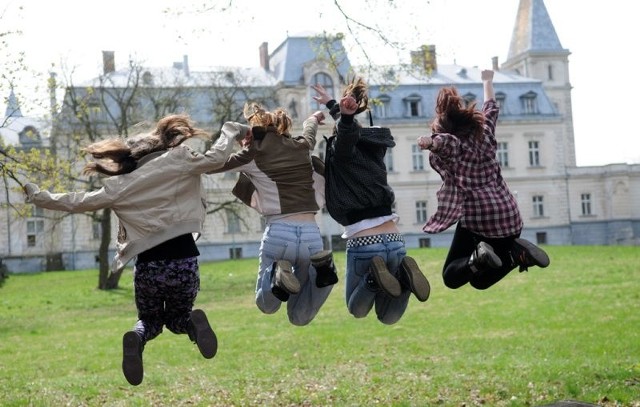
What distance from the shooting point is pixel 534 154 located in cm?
6862

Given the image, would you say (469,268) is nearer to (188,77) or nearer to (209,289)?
(209,289)

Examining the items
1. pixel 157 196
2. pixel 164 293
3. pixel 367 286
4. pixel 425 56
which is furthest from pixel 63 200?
pixel 425 56

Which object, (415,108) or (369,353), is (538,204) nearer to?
(415,108)

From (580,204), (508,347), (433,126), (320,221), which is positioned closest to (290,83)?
(320,221)

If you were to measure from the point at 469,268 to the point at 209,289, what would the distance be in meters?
27.5

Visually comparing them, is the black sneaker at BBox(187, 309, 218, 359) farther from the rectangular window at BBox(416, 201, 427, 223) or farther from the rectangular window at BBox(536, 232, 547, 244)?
the rectangular window at BBox(536, 232, 547, 244)

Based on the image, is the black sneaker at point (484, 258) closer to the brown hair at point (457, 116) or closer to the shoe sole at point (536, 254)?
the shoe sole at point (536, 254)

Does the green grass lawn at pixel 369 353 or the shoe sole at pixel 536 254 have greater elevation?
the shoe sole at pixel 536 254

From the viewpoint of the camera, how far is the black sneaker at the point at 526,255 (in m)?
8.67

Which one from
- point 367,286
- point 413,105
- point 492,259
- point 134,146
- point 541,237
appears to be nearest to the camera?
point 134,146

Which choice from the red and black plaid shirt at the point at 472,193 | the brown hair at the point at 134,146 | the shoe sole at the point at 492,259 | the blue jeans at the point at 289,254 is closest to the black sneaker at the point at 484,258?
the shoe sole at the point at 492,259

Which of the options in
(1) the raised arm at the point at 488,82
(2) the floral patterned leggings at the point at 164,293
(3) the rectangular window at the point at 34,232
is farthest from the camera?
(3) the rectangular window at the point at 34,232

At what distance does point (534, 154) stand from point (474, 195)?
202 feet

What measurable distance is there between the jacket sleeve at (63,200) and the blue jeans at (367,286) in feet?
8.54
